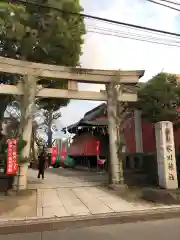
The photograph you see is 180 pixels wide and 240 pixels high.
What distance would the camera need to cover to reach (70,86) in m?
12.5

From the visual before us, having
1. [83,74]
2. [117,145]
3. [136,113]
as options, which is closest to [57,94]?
[83,74]

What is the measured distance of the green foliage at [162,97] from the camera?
1347 centimetres

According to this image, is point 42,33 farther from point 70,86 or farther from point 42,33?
point 70,86

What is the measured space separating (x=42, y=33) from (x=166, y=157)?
9979 mm

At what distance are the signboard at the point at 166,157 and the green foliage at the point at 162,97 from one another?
2.03 m

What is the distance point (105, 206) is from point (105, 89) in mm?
5917

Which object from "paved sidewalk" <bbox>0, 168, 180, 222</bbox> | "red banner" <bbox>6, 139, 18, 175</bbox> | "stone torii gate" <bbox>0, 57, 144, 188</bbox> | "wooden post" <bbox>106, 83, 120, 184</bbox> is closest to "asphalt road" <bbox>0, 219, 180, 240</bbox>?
"paved sidewalk" <bbox>0, 168, 180, 222</bbox>

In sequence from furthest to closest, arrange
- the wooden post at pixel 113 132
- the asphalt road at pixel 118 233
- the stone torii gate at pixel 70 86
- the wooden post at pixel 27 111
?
the wooden post at pixel 113 132 → the stone torii gate at pixel 70 86 → the wooden post at pixel 27 111 → the asphalt road at pixel 118 233

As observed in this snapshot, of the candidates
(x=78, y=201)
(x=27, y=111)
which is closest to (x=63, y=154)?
(x=27, y=111)

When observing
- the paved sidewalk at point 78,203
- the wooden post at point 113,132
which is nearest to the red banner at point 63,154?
the wooden post at point 113,132

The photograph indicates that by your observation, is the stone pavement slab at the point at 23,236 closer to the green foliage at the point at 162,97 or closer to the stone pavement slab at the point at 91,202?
the stone pavement slab at the point at 91,202

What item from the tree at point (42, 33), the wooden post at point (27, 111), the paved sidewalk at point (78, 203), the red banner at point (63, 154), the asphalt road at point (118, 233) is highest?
the tree at point (42, 33)

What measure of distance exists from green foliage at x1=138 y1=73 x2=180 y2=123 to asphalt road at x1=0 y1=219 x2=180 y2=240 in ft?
24.0

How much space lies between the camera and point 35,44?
51.2 feet
